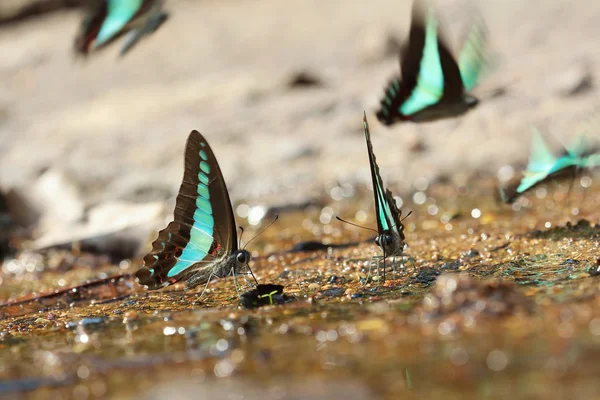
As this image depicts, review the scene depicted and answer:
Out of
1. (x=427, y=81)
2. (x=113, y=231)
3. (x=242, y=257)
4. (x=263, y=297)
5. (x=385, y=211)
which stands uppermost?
(x=427, y=81)

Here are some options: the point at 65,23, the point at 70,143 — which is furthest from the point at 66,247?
the point at 65,23

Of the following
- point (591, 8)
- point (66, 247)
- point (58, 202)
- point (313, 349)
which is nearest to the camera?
point (313, 349)

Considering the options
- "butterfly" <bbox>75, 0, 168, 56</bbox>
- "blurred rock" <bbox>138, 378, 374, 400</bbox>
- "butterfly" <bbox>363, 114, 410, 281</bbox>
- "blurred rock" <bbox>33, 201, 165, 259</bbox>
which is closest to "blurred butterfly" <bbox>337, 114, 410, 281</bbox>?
"butterfly" <bbox>363, 114, 410, 281</bbox>

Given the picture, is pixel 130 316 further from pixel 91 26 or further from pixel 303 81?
pixel 303 81

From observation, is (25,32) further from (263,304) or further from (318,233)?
(263,304)

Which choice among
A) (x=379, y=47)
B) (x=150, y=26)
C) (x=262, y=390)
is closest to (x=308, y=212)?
(x=150, y=26)

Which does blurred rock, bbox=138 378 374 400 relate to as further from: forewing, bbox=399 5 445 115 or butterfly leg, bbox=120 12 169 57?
butterfly leg, bbox=120 12 169 57
